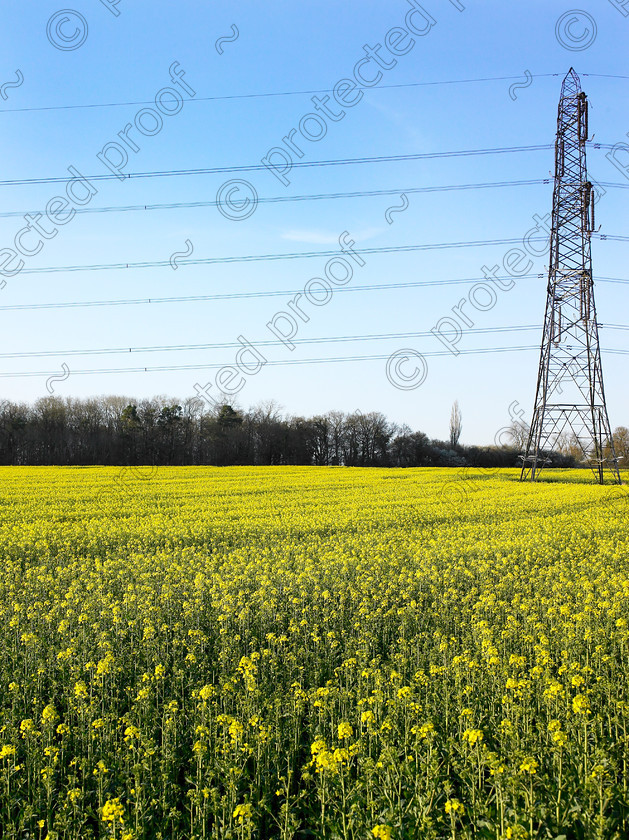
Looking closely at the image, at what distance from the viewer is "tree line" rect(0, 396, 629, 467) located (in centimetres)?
6731

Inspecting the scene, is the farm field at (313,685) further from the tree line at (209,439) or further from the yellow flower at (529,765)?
the tree line at (209,439)

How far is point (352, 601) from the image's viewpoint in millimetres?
10484

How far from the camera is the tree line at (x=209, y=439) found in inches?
2650

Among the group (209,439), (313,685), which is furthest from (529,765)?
(209,439)

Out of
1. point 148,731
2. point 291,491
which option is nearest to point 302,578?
point 148,731

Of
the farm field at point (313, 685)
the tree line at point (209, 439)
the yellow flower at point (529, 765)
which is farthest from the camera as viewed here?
the tree line at point (209, 439)

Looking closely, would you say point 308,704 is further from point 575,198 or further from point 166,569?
point 575,198

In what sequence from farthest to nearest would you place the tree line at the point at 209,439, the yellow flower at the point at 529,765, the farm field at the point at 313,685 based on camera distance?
the tree line at the point at 209,439 < the farm field at the point at 313,685 < the yellow flower at the point at 529,765

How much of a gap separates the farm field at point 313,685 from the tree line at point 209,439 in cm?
5034

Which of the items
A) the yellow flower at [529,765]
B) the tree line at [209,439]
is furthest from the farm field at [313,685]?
the tree line at [209,439]

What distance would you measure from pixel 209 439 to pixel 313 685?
66861 millimetres

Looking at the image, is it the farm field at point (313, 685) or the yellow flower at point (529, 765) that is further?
the farm field at point (313, 685)

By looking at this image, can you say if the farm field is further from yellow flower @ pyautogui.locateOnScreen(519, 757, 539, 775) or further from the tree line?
the tree line

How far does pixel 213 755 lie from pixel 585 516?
68.0 feet
